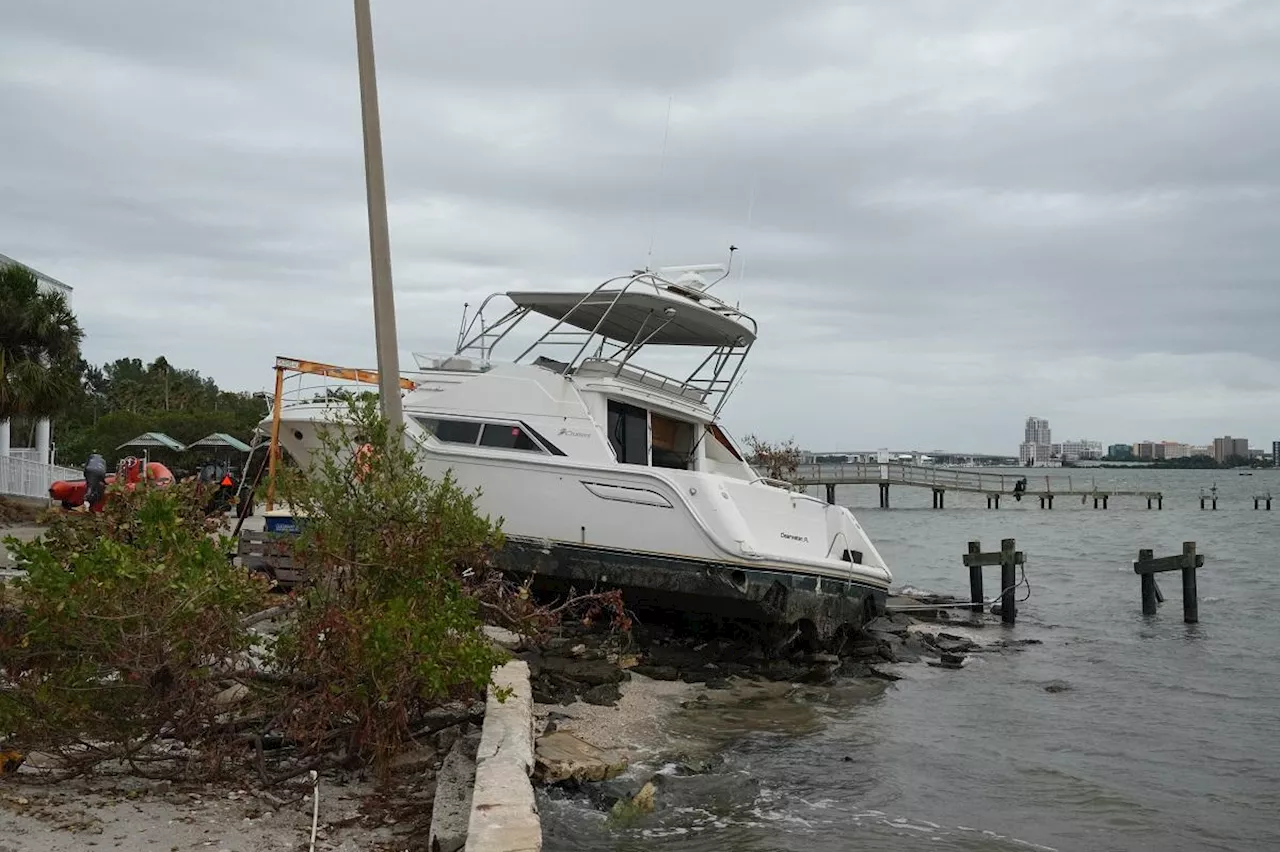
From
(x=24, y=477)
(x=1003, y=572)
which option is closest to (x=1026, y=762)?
(x=1003, y=572)

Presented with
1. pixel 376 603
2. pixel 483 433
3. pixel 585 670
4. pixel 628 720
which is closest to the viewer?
pixel 376 603

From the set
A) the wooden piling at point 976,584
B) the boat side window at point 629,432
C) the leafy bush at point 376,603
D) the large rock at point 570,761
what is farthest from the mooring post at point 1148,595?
the leafy bush at point 376,603

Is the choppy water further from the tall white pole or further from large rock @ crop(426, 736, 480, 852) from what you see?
the tall white pole

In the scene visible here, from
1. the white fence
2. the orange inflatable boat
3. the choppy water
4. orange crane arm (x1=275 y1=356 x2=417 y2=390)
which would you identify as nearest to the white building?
the white fence

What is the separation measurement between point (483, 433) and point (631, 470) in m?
1.94

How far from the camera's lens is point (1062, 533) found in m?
47.8

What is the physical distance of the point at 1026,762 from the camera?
10086mm

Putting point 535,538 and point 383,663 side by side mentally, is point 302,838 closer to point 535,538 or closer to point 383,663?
point 383,663

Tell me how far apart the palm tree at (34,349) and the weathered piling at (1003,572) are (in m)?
20.2

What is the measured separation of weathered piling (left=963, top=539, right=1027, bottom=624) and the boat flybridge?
612 cm

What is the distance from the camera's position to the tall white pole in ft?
24.2

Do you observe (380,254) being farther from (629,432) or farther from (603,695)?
(629,432)

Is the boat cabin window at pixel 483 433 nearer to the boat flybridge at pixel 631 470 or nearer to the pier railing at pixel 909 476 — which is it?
the boat flybridge at pixel 631 470

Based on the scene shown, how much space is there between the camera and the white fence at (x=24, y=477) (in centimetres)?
3069
